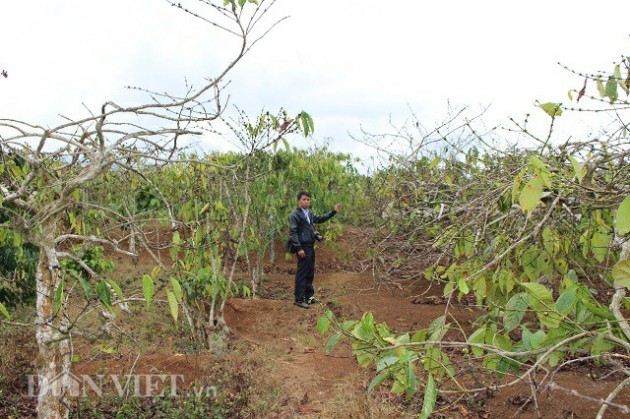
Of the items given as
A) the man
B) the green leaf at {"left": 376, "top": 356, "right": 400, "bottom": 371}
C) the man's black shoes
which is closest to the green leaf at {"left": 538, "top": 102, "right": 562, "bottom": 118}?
the green leaf at {"left": 376, "top": 356, "right": 400, "bottom": 371}

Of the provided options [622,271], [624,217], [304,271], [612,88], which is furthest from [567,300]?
[304,271]

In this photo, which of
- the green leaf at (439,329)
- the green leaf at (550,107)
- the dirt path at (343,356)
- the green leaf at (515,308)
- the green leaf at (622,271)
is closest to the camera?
the green leaf at (622,271)

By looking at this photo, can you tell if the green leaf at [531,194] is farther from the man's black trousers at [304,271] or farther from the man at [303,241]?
the man's black trousers at [304,271]

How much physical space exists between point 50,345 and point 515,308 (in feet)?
9.26

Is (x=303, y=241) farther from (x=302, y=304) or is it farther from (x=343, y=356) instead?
(x=343, y=356)

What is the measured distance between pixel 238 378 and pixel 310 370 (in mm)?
728

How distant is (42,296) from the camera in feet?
11.8

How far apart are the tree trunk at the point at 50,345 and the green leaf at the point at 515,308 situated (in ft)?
8.16

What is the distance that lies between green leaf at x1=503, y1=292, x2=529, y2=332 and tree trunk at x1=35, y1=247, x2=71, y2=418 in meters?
2.49

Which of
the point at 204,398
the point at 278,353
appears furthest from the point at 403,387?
the point at 278,353

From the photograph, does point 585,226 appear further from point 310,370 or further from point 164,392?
point 164,392

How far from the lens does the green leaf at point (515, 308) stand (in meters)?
2.64

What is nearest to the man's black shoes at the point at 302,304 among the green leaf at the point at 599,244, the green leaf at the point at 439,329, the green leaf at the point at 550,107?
the green leaf at the point at 599,244

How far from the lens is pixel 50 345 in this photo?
3.67 m
